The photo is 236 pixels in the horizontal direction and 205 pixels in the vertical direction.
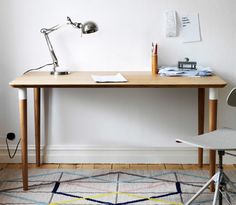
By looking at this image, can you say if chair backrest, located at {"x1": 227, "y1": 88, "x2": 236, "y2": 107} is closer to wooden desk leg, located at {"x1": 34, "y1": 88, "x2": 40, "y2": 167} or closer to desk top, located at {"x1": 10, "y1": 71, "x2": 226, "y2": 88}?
desk top, located at {"x1": 10, "y1": 71, "x2": 226, "y2": 88}

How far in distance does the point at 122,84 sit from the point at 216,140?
717 mm

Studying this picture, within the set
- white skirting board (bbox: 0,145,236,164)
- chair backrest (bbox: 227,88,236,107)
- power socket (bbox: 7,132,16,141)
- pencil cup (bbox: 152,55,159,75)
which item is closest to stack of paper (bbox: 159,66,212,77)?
pencil cup (bbox: 152,55,159,75)

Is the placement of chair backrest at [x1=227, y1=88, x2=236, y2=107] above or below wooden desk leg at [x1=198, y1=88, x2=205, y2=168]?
above

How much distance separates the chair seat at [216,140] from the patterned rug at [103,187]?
508 millimetres

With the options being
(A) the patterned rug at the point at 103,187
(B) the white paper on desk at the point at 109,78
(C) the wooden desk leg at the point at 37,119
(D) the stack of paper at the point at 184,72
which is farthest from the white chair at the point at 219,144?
(C) the wooden desk leg at the point at 37,119

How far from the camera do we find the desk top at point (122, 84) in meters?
3.04

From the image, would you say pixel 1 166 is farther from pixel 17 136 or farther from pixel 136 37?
pixel 136 37

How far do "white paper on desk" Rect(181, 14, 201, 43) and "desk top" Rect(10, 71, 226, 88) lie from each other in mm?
426

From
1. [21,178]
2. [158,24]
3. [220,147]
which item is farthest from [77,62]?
[220,147]

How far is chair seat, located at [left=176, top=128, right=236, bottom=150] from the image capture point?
8.31ft

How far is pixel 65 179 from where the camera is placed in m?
3.44

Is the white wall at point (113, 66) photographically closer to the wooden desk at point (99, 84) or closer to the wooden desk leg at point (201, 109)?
the wooden desk leg at point (201, 109)

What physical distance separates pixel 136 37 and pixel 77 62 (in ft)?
1.60

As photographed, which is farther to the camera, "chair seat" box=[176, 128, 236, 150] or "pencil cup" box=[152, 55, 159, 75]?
"pencil cup" box=[152, 55, 159, 75]
